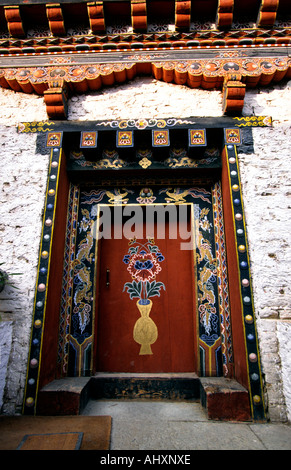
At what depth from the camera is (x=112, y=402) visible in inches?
111

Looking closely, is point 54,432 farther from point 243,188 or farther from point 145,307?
point 243,188

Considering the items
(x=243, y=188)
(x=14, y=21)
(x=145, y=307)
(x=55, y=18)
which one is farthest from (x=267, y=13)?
(x=145, y=307)

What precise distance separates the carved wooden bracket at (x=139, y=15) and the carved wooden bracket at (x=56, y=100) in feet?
3.77

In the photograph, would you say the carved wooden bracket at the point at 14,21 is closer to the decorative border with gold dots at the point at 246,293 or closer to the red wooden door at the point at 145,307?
the red wooden door at the point at 145,307

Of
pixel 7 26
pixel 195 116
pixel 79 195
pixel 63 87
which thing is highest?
pixel 7 26

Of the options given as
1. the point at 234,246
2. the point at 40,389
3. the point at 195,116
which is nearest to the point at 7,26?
the point at 195,116

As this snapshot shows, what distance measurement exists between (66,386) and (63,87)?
3085 millimetres

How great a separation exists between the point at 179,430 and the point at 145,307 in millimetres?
1347

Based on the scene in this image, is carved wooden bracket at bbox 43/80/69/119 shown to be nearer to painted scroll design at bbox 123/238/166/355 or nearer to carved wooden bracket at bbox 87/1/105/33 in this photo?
carved wooden bracket at bbox 87/1/105/33

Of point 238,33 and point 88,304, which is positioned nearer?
point 88,304

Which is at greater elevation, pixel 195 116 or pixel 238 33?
pixel 238 33

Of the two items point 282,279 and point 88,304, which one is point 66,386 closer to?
point 88,304

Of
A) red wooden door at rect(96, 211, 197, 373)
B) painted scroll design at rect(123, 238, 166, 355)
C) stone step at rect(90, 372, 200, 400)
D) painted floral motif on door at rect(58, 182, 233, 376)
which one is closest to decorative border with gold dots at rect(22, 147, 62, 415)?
painted floral motif on door at rect(58, 182, 233, 376)
